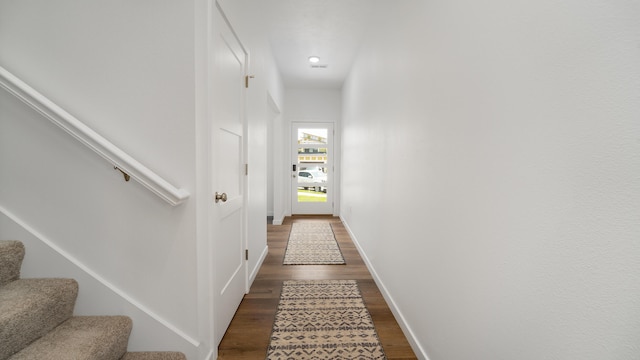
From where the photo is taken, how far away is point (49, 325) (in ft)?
4.01

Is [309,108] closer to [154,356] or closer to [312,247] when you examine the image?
[312,247]

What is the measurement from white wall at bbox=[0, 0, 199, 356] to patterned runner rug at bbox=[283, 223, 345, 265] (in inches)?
76.8

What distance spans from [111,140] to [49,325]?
2.80 ft

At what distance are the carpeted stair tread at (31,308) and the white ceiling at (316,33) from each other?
9.05 ft

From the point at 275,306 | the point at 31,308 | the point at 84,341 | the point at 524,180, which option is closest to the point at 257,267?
the point at 275,306

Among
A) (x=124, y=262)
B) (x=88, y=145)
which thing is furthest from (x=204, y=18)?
(x=124, y=262)

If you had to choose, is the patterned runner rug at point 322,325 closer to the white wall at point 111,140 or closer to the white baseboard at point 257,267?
the white baseboard at point 257,267

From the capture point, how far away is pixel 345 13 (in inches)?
115

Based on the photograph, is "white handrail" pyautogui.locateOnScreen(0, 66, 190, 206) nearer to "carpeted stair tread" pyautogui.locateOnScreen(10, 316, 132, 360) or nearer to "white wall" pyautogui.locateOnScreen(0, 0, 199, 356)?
"white wall" pyautogui.locateOnScreen(0, 0, 199, 356)

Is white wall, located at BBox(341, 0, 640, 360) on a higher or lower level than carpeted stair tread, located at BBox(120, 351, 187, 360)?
higher

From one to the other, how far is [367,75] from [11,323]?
326 centimetres

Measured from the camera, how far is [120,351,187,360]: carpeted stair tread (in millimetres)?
1370

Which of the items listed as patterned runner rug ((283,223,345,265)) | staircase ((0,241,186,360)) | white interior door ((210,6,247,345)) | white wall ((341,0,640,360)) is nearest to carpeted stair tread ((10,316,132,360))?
staircase ((0,241,186,360))

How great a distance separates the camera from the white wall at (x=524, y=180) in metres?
0.61
